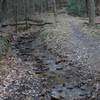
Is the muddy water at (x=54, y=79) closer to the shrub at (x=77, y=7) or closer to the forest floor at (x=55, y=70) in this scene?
the forest floor at (x=55, y=70)

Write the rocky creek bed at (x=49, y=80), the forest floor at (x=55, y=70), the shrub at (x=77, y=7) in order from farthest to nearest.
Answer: the shrub at (x=77, y=7) < the forest floor at (x=55, y=70) < the rocky creek bed at (x=49, y=80)

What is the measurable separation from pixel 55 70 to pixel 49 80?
166cm

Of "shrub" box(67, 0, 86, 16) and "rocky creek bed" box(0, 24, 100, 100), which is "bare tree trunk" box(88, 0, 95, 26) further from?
"shrub" box(67, 0, 86, 16)

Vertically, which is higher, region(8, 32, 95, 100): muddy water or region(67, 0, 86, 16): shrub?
region(67, 0, 86, 16): shrub

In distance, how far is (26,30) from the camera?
2706 centimetres

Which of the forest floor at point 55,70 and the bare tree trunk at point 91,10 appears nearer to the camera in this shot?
the forest floor at point 55,70

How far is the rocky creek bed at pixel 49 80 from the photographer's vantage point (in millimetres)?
9391

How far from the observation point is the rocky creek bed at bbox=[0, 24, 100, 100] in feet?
30.8

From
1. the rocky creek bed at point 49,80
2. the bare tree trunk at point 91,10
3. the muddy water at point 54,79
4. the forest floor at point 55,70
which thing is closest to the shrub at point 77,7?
the bare tree trunk at point 91,10

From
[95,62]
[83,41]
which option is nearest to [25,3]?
[83,41]

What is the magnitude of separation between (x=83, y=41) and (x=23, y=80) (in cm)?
766

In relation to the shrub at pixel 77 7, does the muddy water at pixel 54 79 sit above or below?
below

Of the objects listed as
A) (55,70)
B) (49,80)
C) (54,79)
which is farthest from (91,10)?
(49,80)

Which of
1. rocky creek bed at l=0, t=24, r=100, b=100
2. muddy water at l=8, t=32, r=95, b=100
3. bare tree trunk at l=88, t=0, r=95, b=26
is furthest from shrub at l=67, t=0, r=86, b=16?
rocky creek bed at l=0, t=24, r=100, b=100
